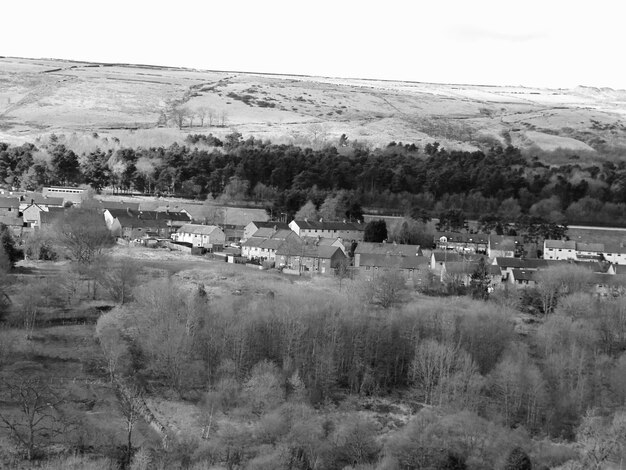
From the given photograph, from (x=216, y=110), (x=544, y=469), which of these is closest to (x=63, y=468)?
(x=544, y=469)

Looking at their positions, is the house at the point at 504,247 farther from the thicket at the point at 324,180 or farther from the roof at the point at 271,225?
the roof at the point at 271,225

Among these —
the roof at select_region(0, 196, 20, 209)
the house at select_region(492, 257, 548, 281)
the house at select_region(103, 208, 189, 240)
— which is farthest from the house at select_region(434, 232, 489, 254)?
the roof at select_region(0, 196, 20, 209)

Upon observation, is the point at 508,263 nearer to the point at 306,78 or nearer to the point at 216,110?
the point at 216,110

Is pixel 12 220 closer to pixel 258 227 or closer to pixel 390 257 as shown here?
pixel 258 227

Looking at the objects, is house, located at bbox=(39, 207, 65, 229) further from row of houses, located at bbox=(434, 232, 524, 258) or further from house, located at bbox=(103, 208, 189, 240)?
row of houses, located at bbox=(434, 232, 524, 258)

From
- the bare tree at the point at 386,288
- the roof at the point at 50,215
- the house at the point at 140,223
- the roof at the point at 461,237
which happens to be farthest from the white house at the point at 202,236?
the bare tree at the point at 386,288
